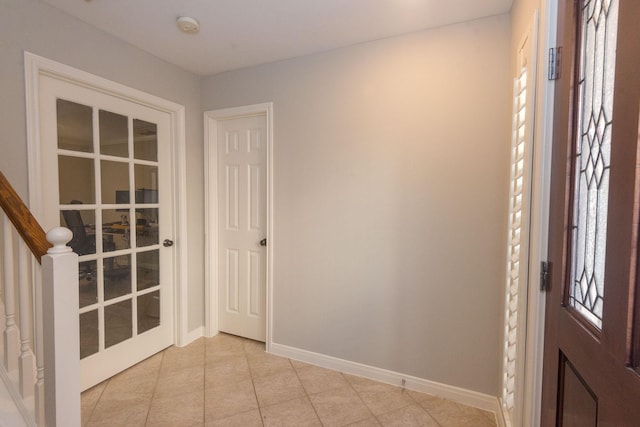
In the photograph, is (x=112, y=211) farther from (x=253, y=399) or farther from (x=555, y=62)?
(x=555, y=62)

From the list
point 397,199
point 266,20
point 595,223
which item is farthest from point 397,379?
point 266,20

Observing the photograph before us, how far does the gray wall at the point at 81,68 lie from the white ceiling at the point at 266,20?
0.10 metres

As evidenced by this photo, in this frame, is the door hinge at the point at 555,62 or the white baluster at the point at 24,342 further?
the white baluster at the point at 24,342

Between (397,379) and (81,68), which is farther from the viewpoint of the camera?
(397,379)

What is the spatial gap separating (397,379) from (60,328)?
1.94m

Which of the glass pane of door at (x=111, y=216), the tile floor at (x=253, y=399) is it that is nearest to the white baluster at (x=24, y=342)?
the tile floor at (x=253, y=399)

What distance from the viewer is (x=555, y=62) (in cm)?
105

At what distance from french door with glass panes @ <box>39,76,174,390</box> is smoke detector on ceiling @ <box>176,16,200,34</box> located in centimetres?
73

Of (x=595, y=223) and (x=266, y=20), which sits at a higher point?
(x=266, y=20)

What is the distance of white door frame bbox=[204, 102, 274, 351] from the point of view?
2521mm

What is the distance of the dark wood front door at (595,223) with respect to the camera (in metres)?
0.64

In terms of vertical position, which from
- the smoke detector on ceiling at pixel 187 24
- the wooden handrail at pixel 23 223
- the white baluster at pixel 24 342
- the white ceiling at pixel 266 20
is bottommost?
the white baluster at pixel 24 342

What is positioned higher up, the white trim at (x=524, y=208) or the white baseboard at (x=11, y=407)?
the white trim at (x=524, y=208)

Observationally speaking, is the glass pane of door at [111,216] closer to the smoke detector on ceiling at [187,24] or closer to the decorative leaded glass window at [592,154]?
the smoke detector on ceiling at [187,24]
